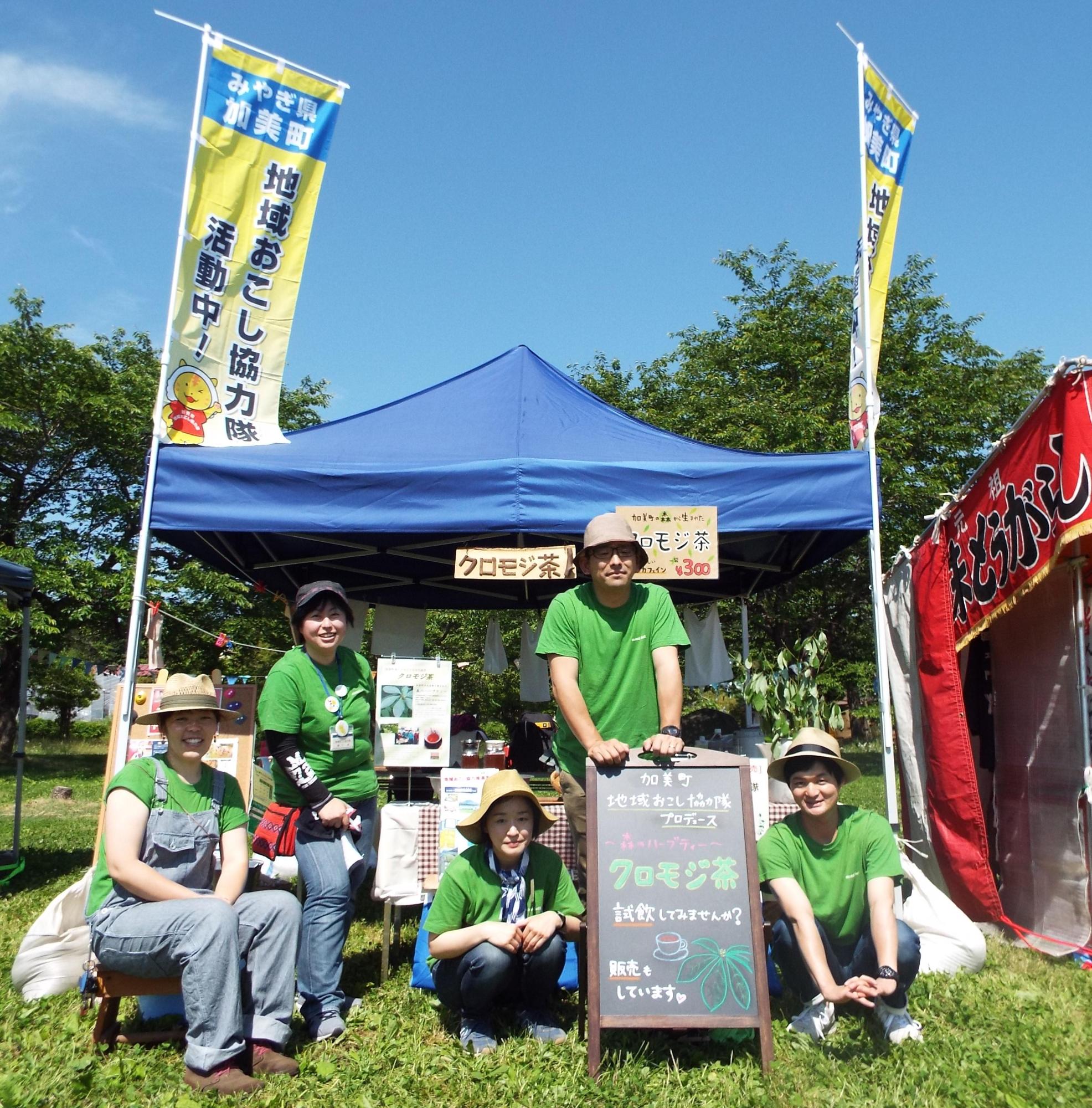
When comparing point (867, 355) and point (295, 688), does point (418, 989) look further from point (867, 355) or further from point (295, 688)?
point (867, 355)

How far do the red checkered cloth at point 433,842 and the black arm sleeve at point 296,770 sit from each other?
34.0 inches

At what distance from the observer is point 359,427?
17.9ft

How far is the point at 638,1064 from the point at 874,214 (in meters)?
4.57

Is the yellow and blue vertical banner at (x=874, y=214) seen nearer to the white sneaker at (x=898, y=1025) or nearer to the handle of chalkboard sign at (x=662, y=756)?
the handle of chalkboard sign at (x=662, y=756)

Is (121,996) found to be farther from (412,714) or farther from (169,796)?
(412,714)

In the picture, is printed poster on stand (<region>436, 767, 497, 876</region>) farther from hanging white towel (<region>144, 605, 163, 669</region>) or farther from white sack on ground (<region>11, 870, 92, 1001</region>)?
hanging white towel (<region>144, 605, 163, 669</region>)

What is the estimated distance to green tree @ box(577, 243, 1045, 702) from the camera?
50.3 feet

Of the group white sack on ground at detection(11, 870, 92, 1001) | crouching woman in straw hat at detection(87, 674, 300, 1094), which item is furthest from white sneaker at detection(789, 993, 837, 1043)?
white sack on ground at detection(11, 870, 92, 1001)

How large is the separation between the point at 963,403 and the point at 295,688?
15951 mm

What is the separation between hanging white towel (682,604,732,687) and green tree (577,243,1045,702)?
6.61m

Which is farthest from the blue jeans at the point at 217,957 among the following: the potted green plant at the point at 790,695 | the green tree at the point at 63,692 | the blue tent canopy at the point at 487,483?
the green tree at the point at 63,692

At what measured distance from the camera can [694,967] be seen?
9.17 feet

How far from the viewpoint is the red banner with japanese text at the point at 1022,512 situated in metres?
3.60

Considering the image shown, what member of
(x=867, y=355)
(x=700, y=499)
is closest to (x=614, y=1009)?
(x=700, y=499)
